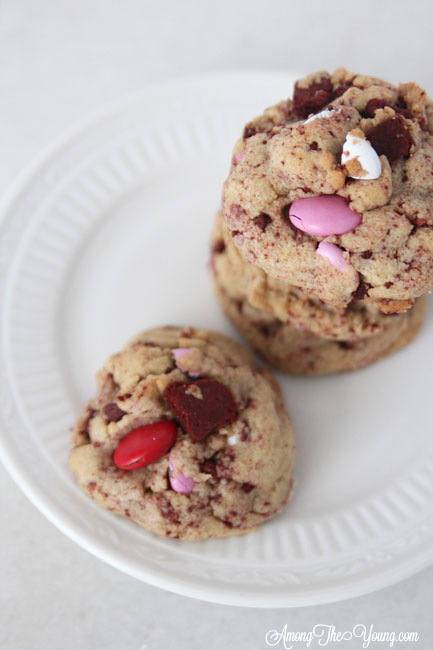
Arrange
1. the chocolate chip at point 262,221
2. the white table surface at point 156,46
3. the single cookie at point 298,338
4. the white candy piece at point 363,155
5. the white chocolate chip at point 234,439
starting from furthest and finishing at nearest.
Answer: the white table surface at point 156,46 → the single cookie at point 298,338 → the white chocolate chip at point 234,439 → the chocolate chip at point 262,221 → the white candy piece at point 363,155

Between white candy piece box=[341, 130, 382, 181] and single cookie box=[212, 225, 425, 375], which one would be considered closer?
white candy piece box=[341, 130, 382, 181]

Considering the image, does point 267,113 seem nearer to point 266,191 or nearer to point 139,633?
point 266,191

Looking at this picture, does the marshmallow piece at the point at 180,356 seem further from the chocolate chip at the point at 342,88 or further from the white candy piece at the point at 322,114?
the chocolate chip at the point at 342,88

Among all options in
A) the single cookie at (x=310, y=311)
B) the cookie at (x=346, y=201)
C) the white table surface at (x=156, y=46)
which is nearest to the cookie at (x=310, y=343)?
the single cookie at (x=310, y=311)

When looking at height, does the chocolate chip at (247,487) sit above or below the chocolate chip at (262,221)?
below

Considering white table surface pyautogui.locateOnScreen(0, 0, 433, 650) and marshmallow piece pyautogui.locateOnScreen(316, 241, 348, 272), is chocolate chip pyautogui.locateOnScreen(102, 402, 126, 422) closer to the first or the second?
marshmallow piece pyautogui.locateOnScreen(316, 241, 348, 272)

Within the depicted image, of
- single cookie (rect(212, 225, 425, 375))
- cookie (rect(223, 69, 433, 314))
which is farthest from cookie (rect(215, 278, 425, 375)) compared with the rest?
cookie (rect(223, 69, 433, 314))
